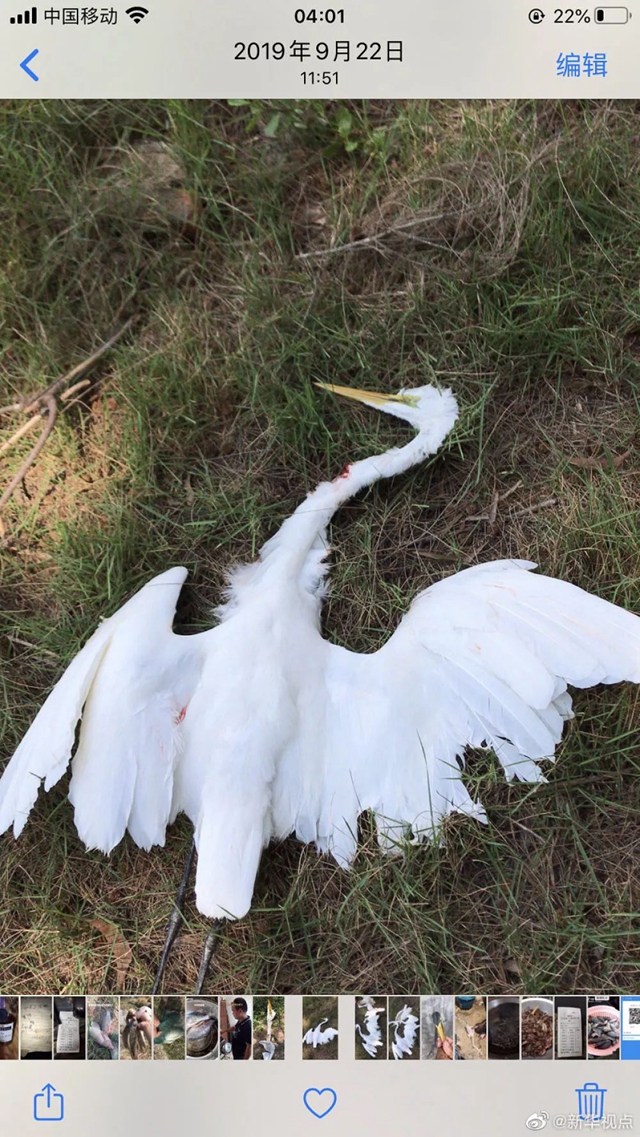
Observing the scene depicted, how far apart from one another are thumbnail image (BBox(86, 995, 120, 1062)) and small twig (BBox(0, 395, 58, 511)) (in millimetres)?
1311

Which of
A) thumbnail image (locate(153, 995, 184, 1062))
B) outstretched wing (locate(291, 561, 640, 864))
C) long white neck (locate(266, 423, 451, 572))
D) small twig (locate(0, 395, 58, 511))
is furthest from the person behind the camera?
small twig (locate(0, 395, 58, 511))

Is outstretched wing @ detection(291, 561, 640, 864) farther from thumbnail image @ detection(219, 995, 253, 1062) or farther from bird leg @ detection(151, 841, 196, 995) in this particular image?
thumbnail image @ detection(219, 995, 253, 1062)

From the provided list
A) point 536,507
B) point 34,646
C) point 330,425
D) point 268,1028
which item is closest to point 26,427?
point 34,646

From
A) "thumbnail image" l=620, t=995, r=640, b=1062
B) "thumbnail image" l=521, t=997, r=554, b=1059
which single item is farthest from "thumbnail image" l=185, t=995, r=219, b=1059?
"thumbnail image" l=620, t=995, r=640, b=1062

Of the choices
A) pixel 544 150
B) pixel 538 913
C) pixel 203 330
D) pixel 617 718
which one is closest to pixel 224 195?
pixel 203 330

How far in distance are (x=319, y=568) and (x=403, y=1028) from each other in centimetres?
111

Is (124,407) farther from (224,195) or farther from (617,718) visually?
(617,718)

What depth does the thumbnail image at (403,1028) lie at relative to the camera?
1.70 metres

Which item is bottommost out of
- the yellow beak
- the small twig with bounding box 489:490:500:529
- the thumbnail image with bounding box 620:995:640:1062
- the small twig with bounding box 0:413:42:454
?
the thumbnail image with bounding box 620:995:640:1062

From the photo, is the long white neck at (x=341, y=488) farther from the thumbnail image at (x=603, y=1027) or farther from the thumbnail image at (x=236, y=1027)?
the thumbnail image at (x=603, y=1027)

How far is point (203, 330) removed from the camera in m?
2.14

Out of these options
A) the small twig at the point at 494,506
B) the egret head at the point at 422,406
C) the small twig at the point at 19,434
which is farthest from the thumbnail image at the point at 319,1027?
the small twig at the point at 19,434
